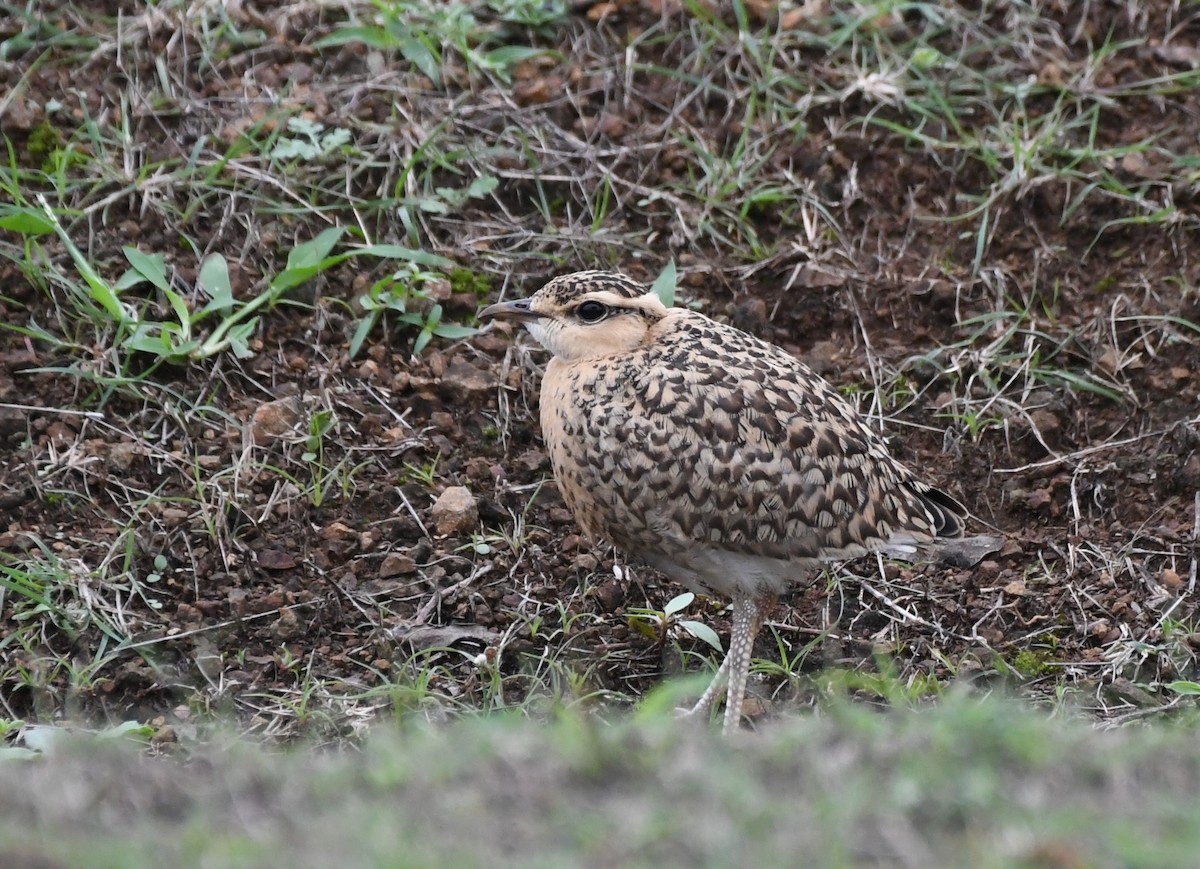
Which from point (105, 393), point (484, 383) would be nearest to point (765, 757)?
point (484, 383)

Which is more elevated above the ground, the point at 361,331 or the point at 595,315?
the point at 595,315

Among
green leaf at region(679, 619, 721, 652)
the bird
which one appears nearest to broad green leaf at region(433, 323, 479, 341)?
the bird

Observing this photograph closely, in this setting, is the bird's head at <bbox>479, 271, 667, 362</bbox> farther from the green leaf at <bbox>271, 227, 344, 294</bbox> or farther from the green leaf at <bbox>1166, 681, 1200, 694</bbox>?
the green leaf at <bbox>1166, 681, 1200, 694</bbox>

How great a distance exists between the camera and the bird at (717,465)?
5.62 m

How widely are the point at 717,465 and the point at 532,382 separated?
1653mm

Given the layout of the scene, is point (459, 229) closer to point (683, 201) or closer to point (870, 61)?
point (683, 201)

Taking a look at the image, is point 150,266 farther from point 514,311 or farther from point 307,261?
point 514,311

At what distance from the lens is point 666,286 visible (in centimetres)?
700

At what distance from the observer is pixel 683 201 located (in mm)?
7738

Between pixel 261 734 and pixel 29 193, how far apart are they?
3098 mm

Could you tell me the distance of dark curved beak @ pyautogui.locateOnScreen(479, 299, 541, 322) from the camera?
6223mm

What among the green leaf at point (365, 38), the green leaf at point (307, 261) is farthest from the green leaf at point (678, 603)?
the green leaf at point (365, 38)

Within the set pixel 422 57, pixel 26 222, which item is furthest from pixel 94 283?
pixel 422 57

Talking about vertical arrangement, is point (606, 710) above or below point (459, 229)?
below
